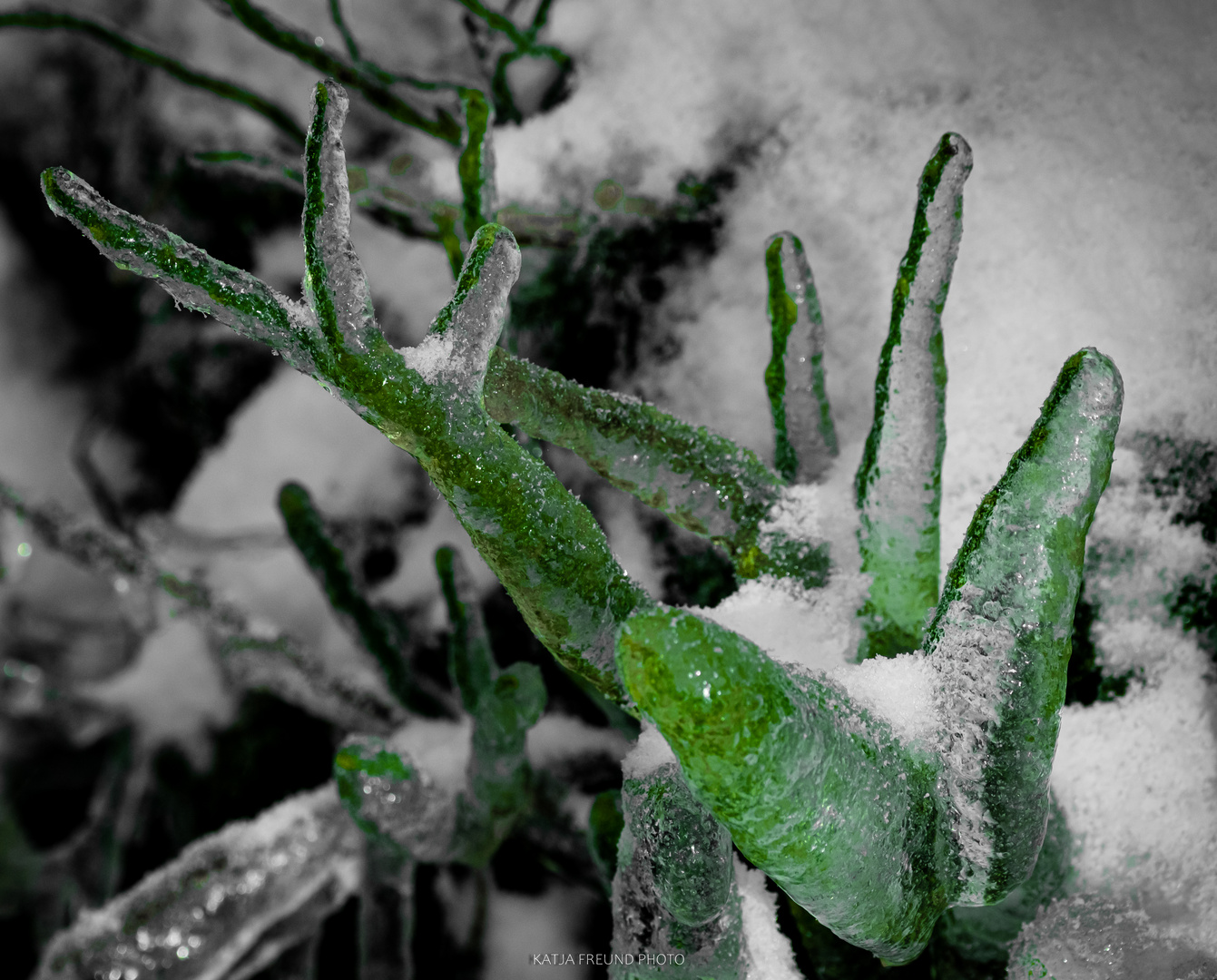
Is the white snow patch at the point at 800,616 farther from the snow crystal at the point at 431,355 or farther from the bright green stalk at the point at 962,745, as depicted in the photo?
the snow crystal at the point at 431,355

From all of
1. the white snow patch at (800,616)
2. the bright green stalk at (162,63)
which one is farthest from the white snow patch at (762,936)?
the bright green stalk at (162,63)

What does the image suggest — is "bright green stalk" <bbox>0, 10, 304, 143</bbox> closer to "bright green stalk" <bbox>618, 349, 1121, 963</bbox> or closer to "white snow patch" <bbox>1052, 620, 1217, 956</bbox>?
"bright green stalk" <bbox>618, 349, 1121, 963</bbox>

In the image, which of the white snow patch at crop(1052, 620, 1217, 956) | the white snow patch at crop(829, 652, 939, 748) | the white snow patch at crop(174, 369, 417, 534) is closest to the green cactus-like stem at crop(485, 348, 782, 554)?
the white snow patch at crop(829, 652, 939, 748)

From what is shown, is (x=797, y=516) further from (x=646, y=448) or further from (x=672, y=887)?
(x=672, y=887)

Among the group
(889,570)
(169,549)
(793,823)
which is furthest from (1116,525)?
(169,549)

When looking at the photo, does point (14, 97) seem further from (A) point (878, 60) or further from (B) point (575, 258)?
(A) point (878, 60)

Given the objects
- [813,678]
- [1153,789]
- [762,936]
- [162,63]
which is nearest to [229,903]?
[762,936]

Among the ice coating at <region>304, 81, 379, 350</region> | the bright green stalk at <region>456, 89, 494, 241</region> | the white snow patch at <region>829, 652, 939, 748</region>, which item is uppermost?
the bright green stalk at <region>456, 89, 494, 241</region>
